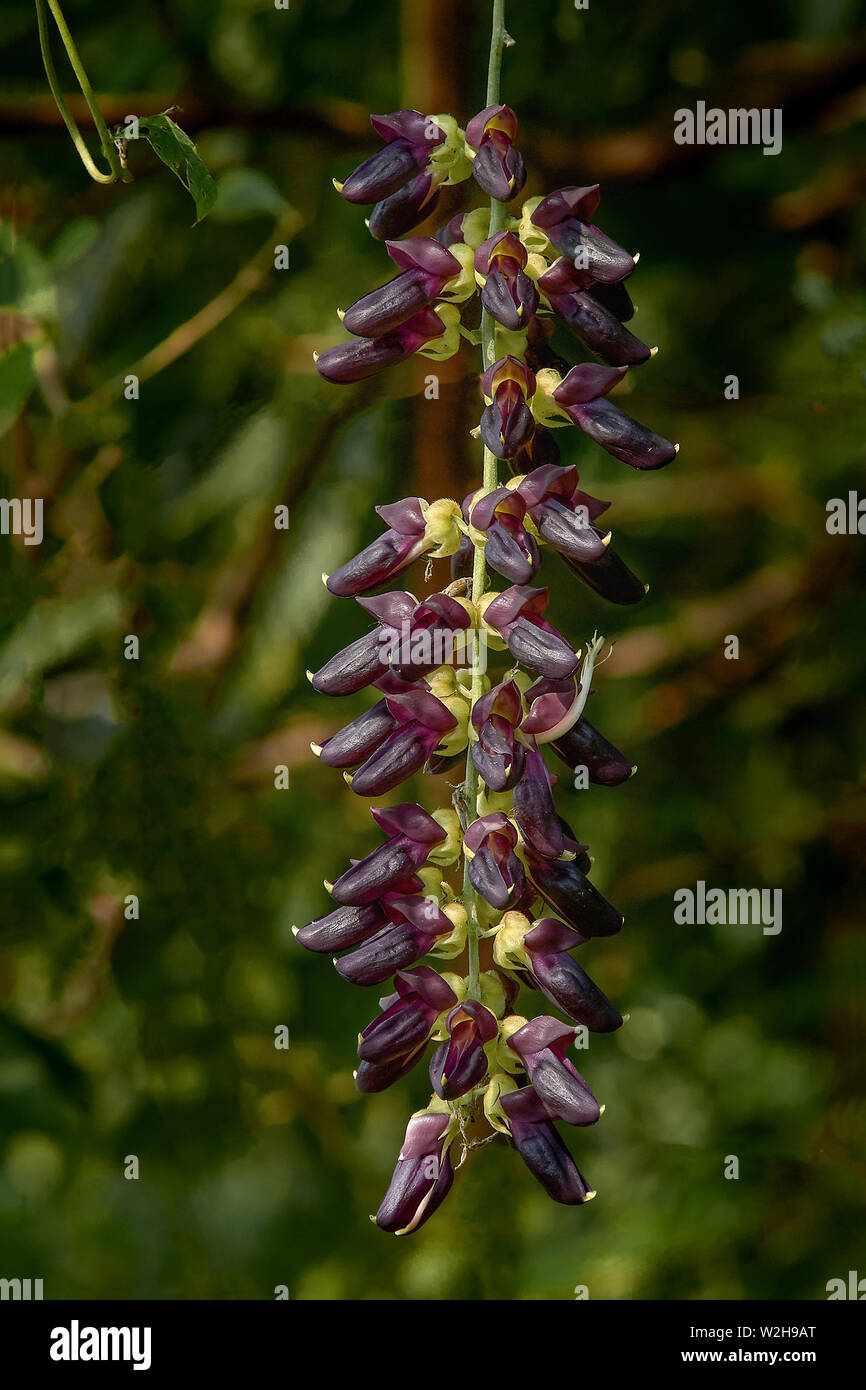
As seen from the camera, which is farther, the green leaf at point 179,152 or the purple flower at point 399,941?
the green leaf at point 179,152

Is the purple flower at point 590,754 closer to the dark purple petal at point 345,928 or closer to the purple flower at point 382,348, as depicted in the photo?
the dark purple petal at point 345,928

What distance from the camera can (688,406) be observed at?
135cm

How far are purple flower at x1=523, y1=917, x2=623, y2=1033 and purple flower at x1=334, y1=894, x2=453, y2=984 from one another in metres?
0.06

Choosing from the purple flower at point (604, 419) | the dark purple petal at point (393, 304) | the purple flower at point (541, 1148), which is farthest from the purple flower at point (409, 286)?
the purple flower at point (541, 1148)

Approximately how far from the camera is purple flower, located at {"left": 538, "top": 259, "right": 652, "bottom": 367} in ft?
2.84

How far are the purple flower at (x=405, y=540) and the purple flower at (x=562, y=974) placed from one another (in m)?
0.28

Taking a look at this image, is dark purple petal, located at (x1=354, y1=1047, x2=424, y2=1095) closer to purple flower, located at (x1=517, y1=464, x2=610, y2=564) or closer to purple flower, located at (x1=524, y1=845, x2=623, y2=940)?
purple flower, located at (x1=524, y1=845, x2=623, y2=940)

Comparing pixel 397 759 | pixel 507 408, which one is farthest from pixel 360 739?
pixel 507 408

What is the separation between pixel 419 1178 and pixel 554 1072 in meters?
0.13

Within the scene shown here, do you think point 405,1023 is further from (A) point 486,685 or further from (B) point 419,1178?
(A) point 486,685

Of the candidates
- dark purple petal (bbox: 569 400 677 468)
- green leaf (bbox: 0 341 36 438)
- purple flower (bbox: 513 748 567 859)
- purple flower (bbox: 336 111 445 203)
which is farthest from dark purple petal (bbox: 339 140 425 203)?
green leaf (bbox: 0 341 36 438)

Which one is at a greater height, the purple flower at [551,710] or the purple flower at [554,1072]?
the purple flower at [551,710]

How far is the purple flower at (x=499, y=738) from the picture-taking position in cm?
82
